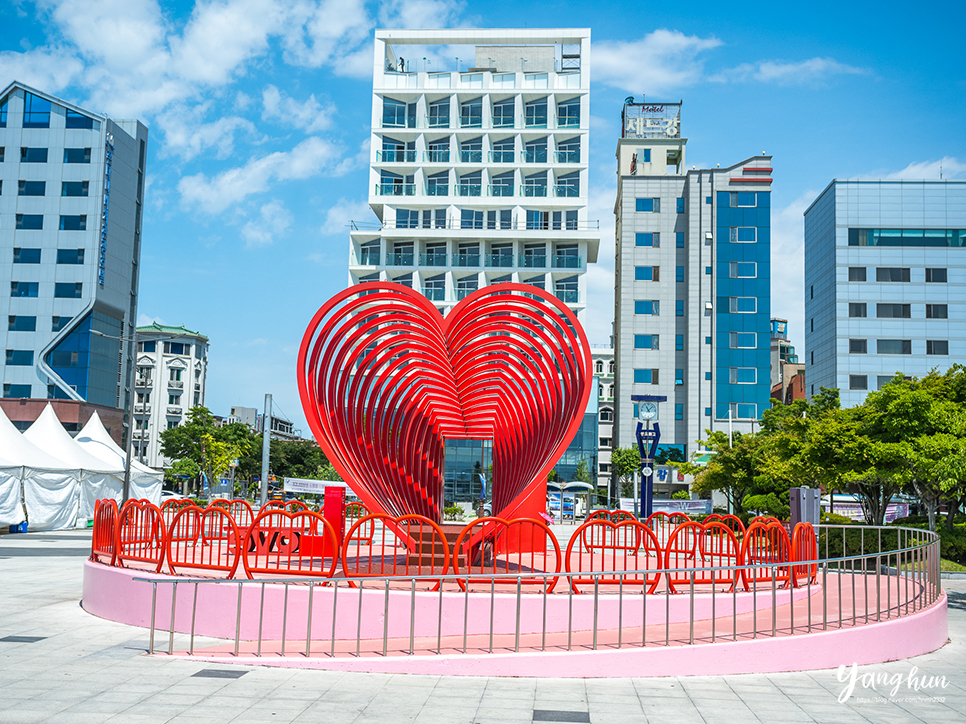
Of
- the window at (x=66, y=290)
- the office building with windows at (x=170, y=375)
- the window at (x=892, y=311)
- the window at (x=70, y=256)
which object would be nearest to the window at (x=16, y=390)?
the window at (x=66, y=290)

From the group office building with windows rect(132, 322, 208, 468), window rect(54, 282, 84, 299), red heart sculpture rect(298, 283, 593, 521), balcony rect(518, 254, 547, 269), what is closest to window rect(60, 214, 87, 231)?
window rect(54, 282, 84, 299)

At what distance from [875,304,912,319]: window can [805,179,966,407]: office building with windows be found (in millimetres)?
71

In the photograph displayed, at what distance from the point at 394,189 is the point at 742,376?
29.2 m

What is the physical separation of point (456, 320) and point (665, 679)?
21.5 feet

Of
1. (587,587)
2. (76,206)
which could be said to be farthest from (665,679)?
(76,206)

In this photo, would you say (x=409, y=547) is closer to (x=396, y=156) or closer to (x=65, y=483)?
(x=65, y=483)

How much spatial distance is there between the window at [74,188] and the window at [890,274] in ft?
183

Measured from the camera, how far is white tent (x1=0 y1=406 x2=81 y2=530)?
29859 millimetres

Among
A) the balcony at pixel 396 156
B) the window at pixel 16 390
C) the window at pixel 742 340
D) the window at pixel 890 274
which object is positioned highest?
the balcony at pixel 396 156

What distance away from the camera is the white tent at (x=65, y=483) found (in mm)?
30703

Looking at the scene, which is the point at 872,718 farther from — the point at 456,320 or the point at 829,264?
the point at 829,264

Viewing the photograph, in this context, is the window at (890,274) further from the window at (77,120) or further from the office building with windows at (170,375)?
the office building with windows at (170,375)

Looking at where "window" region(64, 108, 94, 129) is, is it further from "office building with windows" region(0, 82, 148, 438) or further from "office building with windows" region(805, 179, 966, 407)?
"office building with windows" region(805, 179, 966, 407)

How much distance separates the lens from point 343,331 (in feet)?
45.9
